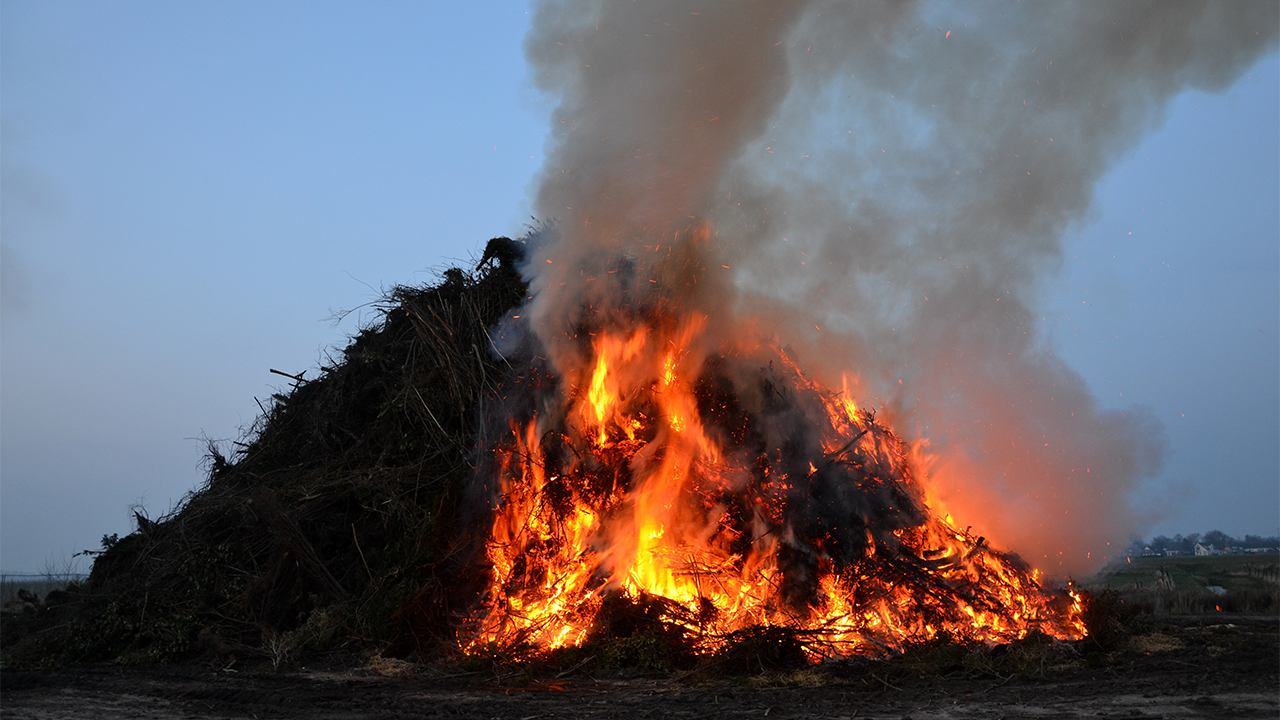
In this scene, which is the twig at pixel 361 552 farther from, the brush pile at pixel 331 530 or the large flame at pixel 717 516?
the large flame at pixel 717 516

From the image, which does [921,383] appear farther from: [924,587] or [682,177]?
[682,177]

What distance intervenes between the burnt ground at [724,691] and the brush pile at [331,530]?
3.37ft

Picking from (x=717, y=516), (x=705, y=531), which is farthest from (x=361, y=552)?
(x=717, y=516)

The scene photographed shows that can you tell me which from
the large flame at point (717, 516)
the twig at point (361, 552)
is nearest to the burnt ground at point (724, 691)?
the large flame at point (717, 516)

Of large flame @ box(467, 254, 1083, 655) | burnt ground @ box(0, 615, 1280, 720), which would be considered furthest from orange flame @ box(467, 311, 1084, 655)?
burnt ground @ box(0, 615, 1280, 720)

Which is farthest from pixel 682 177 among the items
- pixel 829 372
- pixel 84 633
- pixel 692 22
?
pixel 84 633

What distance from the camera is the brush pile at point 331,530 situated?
9344 millimetres

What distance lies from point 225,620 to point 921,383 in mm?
9969

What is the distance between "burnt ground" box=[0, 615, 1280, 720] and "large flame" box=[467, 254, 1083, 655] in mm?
807

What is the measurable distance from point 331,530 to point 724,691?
245 inches

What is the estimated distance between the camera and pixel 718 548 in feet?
30.5

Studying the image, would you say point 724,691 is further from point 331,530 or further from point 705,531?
point 331,530

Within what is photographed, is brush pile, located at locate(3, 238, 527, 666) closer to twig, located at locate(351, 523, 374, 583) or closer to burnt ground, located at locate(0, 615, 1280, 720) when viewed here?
twig, located at locate(351, 523, 374, 583)

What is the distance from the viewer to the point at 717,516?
31.0 feet
